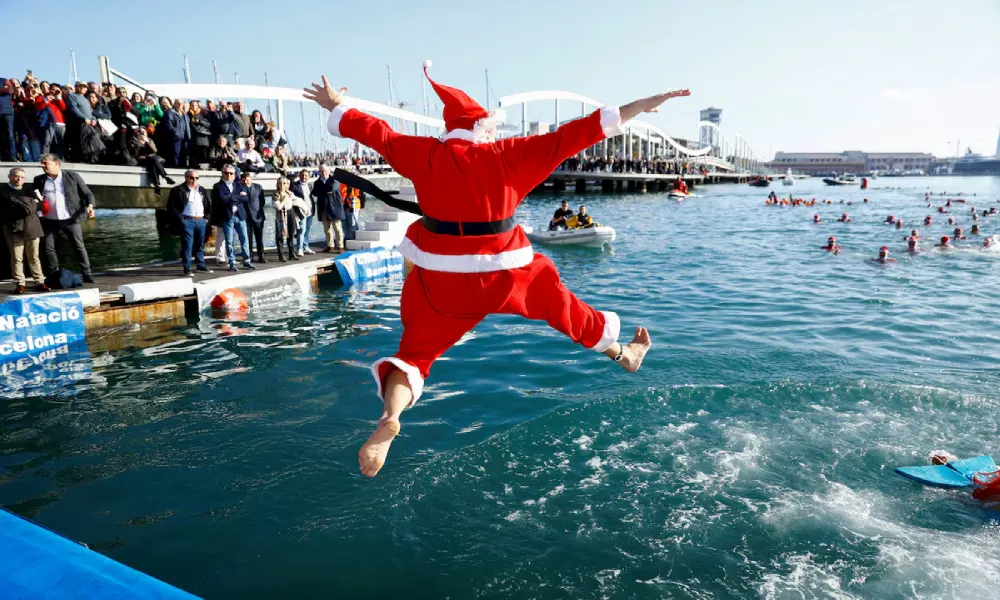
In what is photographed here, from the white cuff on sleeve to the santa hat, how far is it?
0.57m

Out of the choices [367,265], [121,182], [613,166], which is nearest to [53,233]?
[121,182]

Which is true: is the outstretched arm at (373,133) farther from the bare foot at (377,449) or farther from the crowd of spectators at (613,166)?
the crowd of spectators at (613,166)

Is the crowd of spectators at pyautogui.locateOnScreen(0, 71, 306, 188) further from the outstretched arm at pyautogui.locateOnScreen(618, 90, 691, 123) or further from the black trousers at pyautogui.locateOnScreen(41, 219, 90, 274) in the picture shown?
the outstretched arm at pyautogui.locateOnScreen(618, 90, 691, 123)

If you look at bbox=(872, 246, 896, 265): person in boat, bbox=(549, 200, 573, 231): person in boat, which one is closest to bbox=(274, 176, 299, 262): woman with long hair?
bbox=(549, 200, 573, 231): person in boat

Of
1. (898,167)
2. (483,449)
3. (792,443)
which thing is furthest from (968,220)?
(898,167)

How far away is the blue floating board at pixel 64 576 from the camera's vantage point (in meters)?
2.46

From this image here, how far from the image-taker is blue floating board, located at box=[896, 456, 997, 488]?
4.75 m

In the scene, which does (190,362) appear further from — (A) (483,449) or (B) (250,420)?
(A) (483,449)

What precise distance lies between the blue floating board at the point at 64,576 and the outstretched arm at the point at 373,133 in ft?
7.32

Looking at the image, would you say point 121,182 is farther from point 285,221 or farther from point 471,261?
point 471,261

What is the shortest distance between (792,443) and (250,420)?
5.14 metres

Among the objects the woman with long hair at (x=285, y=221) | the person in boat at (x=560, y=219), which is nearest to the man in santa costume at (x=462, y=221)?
the woman with long hair at (x=285, y=221)

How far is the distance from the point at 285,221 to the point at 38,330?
19.0 ft

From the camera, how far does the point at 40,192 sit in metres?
9.61
